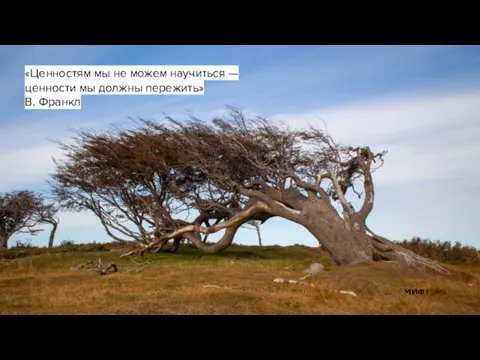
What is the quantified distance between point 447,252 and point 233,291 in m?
15.4

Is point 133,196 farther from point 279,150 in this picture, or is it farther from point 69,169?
point 279,150

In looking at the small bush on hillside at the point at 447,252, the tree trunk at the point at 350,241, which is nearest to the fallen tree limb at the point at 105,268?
the tree trunk at the point at 350,241

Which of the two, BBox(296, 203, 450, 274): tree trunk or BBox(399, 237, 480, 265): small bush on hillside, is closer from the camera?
BBox(296, 203, 450, 274): tree trunk

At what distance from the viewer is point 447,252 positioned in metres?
23.1

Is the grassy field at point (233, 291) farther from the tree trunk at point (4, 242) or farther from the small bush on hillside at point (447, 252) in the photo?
the tree trunk at point (4, 242)

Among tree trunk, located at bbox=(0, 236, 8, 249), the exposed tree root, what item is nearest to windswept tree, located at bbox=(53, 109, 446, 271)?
the exposed tree root

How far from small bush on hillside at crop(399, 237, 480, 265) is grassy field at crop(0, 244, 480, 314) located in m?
7.02

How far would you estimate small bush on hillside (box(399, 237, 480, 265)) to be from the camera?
22.6 metres

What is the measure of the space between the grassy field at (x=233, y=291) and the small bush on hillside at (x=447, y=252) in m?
7.02

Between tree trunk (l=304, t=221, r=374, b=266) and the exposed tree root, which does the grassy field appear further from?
tree trunk (l=304, t=221, r=374, b=266)

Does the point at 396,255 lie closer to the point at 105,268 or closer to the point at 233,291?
the point at 233,291

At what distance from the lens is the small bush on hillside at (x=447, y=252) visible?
22.6 meters

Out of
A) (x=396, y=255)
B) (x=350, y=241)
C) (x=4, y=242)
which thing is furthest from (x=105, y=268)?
(x=4, y=242)
